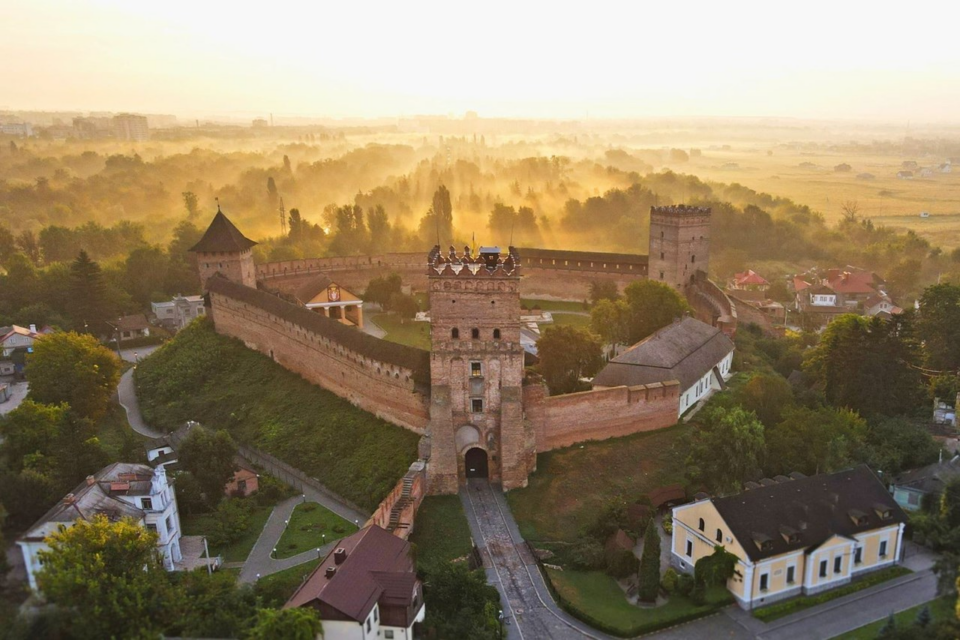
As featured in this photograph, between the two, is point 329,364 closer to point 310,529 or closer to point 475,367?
point 310,529

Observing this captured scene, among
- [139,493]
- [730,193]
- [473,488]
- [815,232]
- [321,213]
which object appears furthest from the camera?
[730,193]

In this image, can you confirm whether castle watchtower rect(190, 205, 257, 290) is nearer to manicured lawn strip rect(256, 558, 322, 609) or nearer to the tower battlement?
the tower battlement

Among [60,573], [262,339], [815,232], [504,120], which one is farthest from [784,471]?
[504,120]

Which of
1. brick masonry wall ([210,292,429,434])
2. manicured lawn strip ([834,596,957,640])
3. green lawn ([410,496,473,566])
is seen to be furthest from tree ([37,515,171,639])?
manicured lawn strip ([834,596,957,640])

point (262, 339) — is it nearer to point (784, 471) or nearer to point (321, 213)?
point (784, 471)

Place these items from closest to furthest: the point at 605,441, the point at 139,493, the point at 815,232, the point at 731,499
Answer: the point at 731,499, the point at 139,493, the point at 605,441, the point at 815,232

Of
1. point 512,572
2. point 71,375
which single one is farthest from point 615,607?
point 71,375

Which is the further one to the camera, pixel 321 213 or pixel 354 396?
pixel 321 213

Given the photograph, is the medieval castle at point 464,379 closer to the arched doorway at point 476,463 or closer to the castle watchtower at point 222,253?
the arched doorway at point 476,463

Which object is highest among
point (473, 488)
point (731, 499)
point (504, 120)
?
point (504, 120)
